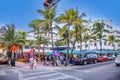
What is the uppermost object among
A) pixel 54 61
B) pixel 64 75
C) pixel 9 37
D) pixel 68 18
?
pixel 68 18

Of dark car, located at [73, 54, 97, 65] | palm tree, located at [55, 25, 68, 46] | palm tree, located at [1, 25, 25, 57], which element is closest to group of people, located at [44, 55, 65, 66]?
dark car, located at [73, 54, 97, 65]

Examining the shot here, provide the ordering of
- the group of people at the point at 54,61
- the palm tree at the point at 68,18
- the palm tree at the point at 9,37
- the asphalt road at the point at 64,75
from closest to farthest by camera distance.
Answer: the asphalt road at the point at 64,75 < the group of people at the point at 54,61 < the palm tree at the point at 68,18 < the palm tree at the point at 9,37

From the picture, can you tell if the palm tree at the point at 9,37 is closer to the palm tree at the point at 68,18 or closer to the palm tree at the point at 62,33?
the palm tree at the point at 62,33

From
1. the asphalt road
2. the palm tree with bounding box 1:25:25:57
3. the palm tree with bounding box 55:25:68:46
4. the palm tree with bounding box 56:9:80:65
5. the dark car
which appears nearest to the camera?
the asphalt road

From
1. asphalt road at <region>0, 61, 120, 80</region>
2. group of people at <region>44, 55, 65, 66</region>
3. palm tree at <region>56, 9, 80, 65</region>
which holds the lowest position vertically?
asphalt road at <region>0, 61, 120, 80</region>

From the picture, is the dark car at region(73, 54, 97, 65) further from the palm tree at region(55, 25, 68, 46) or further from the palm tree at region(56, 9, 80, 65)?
the palm tree at region(55, 25, 68, 46)

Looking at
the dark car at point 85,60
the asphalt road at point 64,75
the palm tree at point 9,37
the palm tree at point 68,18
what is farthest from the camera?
the palm tree at point 9,37

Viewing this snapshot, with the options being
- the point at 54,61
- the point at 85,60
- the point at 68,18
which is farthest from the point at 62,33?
the point at 54,61

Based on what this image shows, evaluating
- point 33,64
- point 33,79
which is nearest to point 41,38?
point 33,64

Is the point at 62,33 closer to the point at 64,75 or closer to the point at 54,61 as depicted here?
the point at 54,61

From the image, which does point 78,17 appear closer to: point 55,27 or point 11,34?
point 55,27

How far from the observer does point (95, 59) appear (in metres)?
44.6

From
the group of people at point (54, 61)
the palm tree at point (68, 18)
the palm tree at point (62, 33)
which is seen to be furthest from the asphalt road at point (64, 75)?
the palm tree at point (62, 33)

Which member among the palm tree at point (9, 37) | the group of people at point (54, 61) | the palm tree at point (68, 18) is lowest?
the group of people at point (54, 61)
